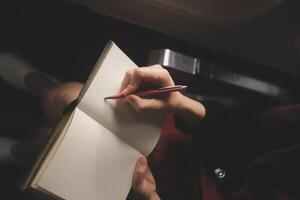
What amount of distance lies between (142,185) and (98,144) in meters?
0.12

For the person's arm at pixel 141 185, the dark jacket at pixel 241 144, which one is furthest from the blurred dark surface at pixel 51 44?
the person's arm at pixel 141 185

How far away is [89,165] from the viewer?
47 cm

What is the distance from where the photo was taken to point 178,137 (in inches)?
25.9

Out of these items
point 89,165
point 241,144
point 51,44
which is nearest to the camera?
point 89,165

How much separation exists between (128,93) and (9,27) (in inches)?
23.8

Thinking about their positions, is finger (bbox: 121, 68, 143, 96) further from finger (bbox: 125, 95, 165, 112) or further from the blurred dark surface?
the blurred dark surface

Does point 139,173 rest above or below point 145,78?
below

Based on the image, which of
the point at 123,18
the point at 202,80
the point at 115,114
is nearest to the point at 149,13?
the point at 123,18

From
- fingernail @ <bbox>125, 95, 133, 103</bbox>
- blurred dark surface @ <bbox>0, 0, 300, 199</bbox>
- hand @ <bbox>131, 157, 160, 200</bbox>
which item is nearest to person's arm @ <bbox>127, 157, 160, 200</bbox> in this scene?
hand @ <bbox>131, 157, 160, 200</bbox>

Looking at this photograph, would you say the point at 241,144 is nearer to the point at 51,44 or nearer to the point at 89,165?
the point at 89,165

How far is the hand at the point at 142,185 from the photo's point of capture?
20.7 inches

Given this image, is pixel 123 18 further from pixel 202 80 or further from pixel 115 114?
pixel 115 114

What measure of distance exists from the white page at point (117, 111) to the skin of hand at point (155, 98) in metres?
0.02

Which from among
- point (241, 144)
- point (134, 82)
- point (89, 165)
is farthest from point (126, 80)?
point (241, 144)
